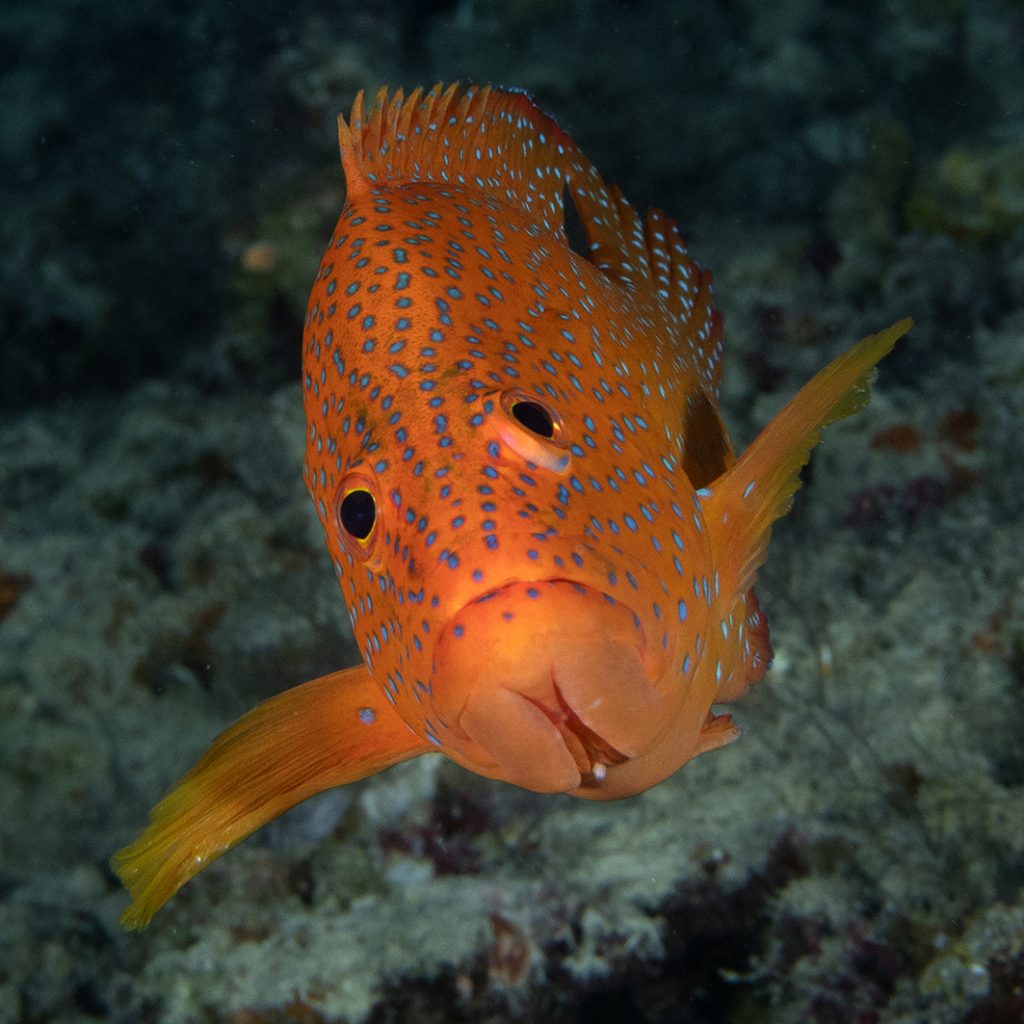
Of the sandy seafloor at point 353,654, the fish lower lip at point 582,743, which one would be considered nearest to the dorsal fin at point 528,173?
the fish lower lip at point 582,743

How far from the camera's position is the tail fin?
8.18 feet

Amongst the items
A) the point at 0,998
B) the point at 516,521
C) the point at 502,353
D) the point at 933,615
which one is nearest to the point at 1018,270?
the point at 933,615

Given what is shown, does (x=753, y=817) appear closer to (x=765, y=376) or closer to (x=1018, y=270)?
(x=765, y=376)

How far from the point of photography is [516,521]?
191 centimetres

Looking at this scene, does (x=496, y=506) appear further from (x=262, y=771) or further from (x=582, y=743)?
(x=262, y=771)

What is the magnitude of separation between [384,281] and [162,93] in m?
11.6

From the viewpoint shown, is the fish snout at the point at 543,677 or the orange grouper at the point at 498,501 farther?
the orange grouper at the point at 498,501

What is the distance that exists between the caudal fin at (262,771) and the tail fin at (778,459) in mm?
1118

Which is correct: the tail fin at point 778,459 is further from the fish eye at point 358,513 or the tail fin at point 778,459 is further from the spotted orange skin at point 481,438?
the fish eye at point 358,513

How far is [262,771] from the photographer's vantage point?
8.93 feet

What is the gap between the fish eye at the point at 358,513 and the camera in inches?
84.3

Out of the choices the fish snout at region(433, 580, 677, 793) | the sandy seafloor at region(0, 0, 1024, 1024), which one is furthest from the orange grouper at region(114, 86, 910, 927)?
the sandy seafloor at region(0, 0, 1024, 1024)

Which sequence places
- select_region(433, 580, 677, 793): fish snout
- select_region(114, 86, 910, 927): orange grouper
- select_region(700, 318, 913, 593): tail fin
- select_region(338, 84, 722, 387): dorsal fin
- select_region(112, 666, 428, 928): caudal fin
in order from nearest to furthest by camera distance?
select_region(433, 580, 677, 793): fish snout < select_region(114, 86, 910, 927): orange grouper < select_region(700, 318, 913, 593): tail fin < select_region(112, 666, 428, 928): caudal fin < select_region(338, 84, 722, 387): dorsal fin

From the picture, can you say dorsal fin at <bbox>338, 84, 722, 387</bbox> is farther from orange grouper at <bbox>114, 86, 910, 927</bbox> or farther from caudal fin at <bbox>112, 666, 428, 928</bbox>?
caudal fin at <bbox>112, 666, 428, 928</bbox>
